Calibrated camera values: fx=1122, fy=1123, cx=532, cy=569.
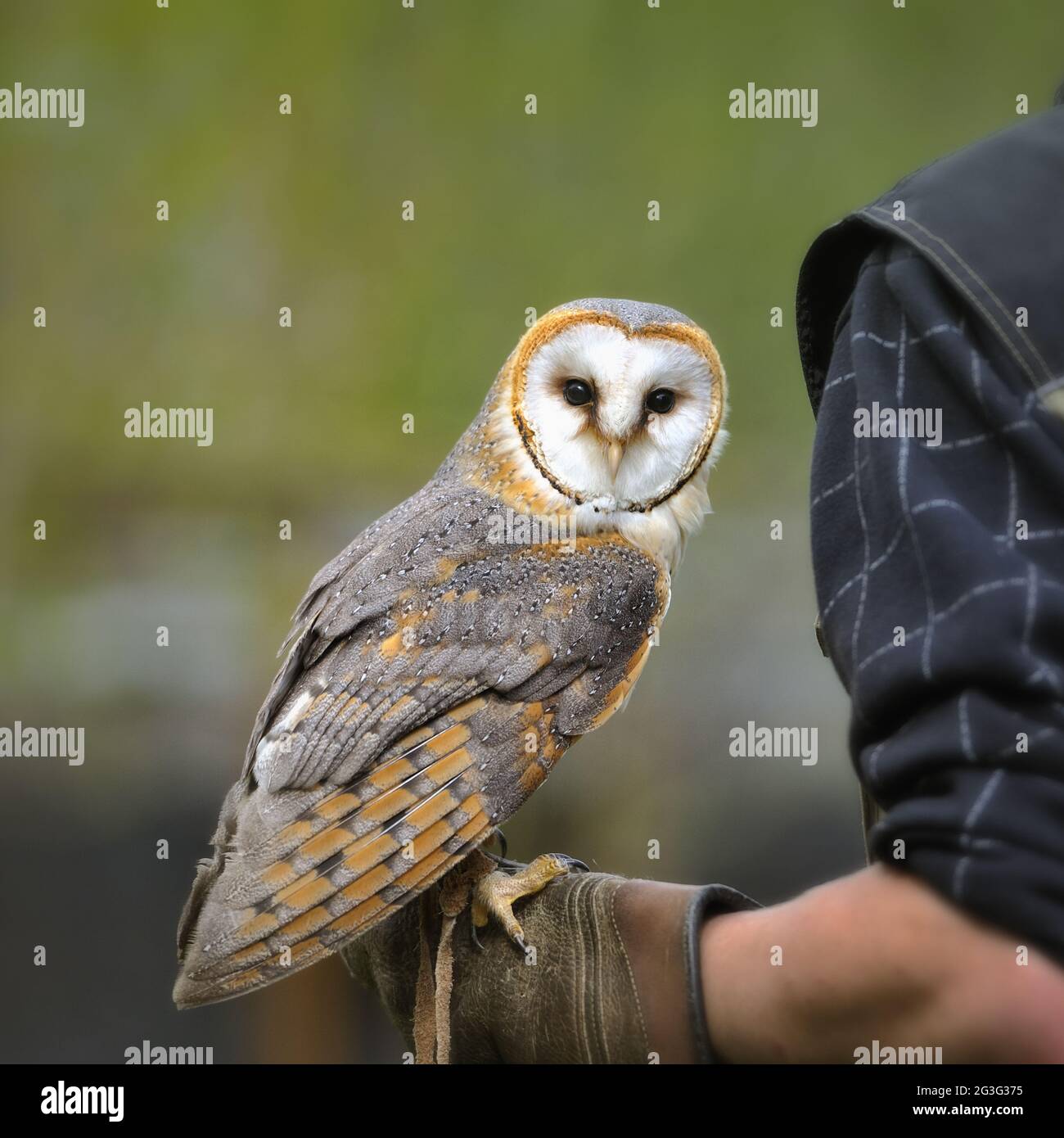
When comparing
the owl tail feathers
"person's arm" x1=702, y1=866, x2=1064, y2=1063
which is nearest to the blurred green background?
the owl tail feathers

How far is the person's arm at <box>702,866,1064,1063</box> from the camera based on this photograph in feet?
1.88

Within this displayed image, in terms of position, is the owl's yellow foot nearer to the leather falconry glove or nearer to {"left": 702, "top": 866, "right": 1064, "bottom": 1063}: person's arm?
the leather falconry glove

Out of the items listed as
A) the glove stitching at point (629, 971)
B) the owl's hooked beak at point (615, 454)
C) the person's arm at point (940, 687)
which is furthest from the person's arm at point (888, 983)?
the owl's hooked beak at point (615, 454)

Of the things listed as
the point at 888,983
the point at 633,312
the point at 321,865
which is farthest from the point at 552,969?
the point at 633,312

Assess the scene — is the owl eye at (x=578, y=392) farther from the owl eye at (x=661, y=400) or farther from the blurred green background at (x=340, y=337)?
the blurred green background at (x=340, y=337)

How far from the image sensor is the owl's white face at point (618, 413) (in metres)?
1.12

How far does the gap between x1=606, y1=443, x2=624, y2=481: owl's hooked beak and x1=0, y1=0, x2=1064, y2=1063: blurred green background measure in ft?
4.37

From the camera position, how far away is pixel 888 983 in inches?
23.9

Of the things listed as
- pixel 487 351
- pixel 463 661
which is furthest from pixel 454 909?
pixel 487 351

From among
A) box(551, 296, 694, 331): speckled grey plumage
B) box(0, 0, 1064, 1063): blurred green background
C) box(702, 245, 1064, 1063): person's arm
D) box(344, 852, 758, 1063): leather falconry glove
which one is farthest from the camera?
box(0, 0, 1064, 1063): blurred green background

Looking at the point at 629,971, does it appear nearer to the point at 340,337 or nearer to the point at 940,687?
the point at 940,687

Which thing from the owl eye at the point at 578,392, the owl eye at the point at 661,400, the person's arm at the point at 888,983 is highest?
the owl eye at the point at 578,392

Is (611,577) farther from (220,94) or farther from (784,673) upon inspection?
(220,94)

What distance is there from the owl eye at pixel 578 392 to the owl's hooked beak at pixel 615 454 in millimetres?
54
